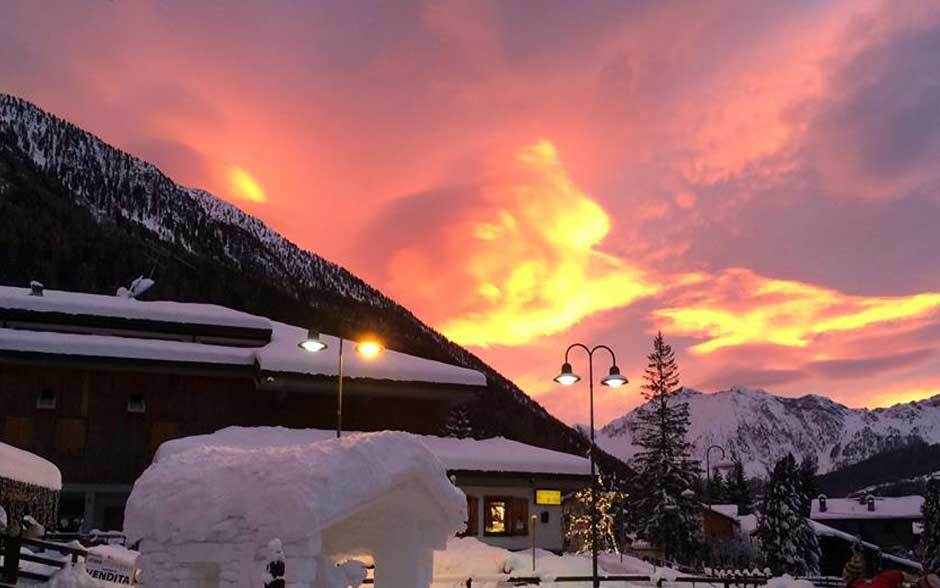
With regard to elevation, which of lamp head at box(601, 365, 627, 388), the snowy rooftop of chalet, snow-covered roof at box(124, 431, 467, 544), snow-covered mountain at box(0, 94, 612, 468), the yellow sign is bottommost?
the yellow sign

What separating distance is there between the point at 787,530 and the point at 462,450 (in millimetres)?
28519

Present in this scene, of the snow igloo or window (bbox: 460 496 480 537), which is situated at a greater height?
the snow igloo

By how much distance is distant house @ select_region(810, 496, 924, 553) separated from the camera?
77312mm

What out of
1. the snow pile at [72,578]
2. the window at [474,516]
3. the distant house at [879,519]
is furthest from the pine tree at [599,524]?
the distant house at [879,519]

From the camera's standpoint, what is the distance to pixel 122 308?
121ft

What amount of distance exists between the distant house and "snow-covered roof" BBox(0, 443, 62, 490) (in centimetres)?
7626

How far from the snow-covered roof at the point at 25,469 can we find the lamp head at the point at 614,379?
12.4 metres

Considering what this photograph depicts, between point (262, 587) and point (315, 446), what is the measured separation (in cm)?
232

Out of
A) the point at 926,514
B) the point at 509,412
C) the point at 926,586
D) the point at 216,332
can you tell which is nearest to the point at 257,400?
the point at 216,332

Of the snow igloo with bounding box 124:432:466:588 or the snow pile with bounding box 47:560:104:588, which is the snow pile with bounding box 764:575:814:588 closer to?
the snow igloo with bounding box 124:432:466:588

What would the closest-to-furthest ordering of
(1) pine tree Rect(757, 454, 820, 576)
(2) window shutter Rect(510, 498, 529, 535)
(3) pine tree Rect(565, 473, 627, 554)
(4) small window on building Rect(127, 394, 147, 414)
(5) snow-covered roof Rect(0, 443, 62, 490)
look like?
(5) snow-covered roof Rect(0, 443, 62, 490) < (4) small window on building Rect(127, 394, 147, 414) < (2) window shutter Rect(510, 498, 529, 535) < (3) pine tree Rect(565, 473, 627, 554) < (1) pine tree Rect(757, 454, 820, 576)

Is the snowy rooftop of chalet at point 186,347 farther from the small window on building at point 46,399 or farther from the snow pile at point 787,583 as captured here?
the snow pile at point 787,583

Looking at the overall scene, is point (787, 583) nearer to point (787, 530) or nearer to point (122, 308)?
point (122, 308)

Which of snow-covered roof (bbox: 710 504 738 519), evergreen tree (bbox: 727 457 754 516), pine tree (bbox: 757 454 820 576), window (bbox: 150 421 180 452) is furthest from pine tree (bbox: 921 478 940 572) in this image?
window (bbox: 150 421 180 452)
